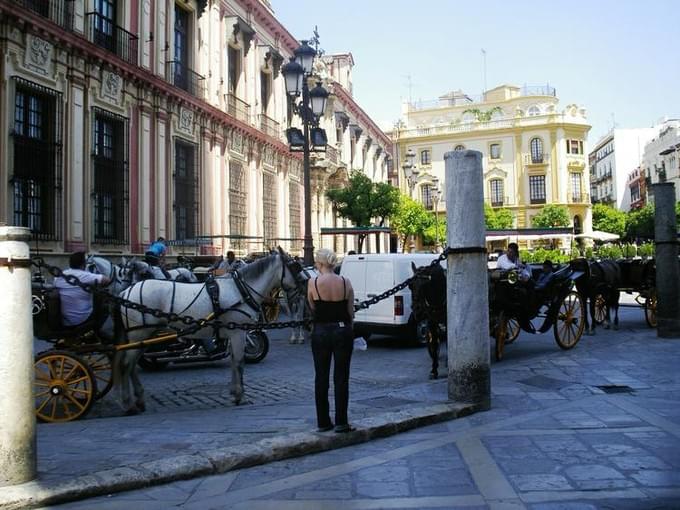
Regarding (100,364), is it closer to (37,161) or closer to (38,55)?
(37,161)

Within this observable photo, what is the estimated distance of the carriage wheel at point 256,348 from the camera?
10.6 meters

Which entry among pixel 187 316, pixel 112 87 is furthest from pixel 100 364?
pixel 112 87

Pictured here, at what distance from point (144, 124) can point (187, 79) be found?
11.9ft

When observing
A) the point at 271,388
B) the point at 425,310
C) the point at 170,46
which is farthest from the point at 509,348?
the point at 170,46

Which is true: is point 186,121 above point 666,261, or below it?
above

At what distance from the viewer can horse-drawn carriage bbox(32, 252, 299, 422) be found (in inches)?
262

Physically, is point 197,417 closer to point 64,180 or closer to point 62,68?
point 64,180

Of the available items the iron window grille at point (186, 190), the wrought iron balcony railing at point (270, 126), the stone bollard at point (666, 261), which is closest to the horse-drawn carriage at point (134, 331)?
the stone bollard at point (666, 261)

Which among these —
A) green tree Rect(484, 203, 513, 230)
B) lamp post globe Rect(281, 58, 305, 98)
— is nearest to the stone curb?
lamp post globe Rect(281, 58, 305, 98)

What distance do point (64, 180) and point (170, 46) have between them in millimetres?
7131

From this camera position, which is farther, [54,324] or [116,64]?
[116,64]

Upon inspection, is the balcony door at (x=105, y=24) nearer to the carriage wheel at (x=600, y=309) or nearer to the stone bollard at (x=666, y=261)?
the carriage wheel at (x=600, y=309)

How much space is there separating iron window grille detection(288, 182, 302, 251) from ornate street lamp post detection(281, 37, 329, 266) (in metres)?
15.8

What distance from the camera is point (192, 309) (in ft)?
24.7
